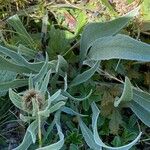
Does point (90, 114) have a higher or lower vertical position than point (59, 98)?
lower

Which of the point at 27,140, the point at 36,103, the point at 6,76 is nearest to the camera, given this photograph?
the point at 36,103

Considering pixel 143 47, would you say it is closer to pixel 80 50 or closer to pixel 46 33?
pixel 80 50

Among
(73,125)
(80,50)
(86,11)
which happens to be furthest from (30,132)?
(86,11)

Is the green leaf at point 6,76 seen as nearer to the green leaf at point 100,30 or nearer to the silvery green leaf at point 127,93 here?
the green leaf at point 100,30

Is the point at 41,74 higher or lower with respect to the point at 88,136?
higher

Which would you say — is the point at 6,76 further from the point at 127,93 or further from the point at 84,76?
the point at 127,93

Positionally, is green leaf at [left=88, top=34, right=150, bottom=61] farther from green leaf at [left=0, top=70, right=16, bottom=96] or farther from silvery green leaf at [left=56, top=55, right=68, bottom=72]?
green leaf at [left=0, top=70, right=16, bottom=96]

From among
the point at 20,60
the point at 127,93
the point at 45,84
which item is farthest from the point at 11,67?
the point at 127,93
